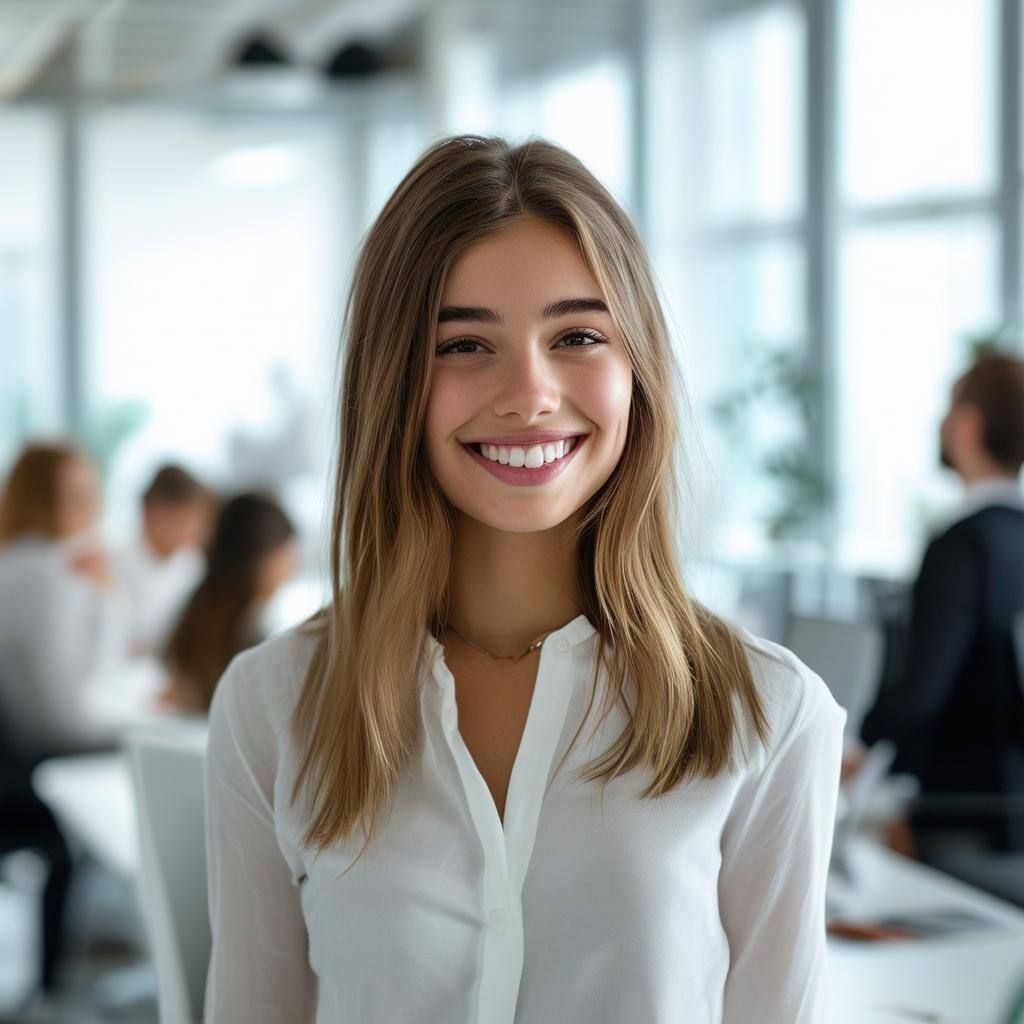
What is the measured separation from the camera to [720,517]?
5.81 ft

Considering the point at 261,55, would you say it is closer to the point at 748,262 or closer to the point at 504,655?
the point at 748,262

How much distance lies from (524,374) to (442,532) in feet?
0.67

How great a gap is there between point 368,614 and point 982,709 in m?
1.95

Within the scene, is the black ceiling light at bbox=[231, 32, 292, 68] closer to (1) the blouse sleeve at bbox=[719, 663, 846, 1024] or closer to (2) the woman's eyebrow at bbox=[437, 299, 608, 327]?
(2) the woman's eyebrow at bbox=[437, 299, 608, 327]

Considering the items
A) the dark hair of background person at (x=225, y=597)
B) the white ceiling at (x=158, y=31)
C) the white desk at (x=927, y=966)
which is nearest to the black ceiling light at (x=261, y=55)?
the white ceiling at (x=158, y=31)

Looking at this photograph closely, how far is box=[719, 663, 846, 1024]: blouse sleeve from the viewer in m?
1.29

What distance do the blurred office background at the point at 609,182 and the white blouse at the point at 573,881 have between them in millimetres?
1428

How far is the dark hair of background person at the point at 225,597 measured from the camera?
3369mm

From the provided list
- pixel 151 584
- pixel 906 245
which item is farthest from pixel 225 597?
pixel 906 245

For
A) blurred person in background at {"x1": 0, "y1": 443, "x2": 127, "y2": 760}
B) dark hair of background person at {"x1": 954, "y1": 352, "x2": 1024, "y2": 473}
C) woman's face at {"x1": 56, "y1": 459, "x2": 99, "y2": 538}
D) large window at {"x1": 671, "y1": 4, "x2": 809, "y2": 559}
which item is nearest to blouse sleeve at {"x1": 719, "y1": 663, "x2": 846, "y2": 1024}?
dark hair of background person at {"x1": 954, "y1": 352, "x2": 1024, "y2": 473}

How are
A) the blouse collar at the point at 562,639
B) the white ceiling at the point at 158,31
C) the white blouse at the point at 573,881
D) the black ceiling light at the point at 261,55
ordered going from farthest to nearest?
1. the black ceiling light at the point at 261,55
2. the white ceiling at the point at 158,31
3. the blouse collar at the point at 562,639
4. the white blouse at the point at 573,881

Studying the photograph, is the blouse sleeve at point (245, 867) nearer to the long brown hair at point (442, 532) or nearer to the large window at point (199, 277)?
the long brown hair at point (442, 532)


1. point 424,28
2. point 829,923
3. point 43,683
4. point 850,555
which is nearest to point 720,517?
point 829,923

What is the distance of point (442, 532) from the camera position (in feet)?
4.57
